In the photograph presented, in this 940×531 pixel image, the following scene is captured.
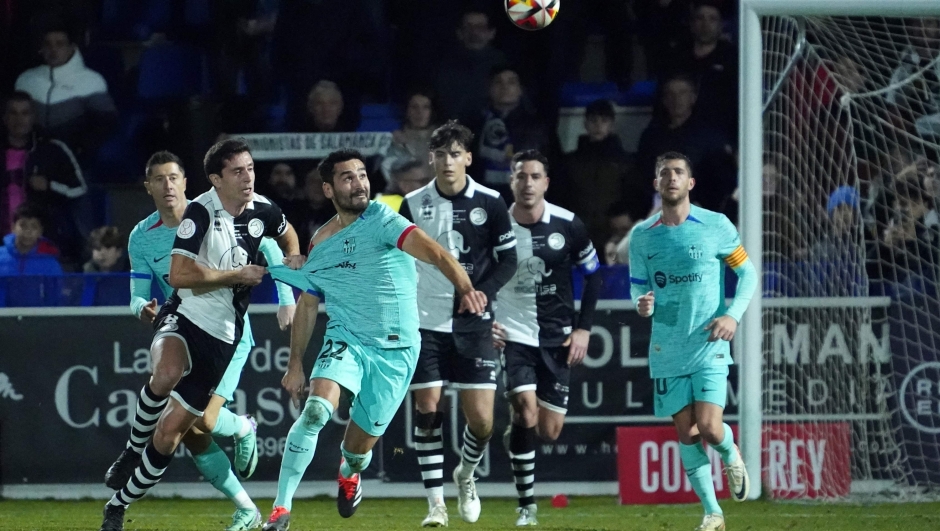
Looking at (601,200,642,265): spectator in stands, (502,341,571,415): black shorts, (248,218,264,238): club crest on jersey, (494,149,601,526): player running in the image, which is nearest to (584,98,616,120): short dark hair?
(601,200,642,265): spectator in stands

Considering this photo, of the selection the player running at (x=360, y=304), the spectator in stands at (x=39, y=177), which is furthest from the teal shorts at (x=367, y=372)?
the spectator in stands at (x=39, y=177)

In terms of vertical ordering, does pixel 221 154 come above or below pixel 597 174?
below

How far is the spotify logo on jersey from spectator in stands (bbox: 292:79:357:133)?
14.8ft

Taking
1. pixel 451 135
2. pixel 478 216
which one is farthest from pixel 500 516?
pixel 451 135

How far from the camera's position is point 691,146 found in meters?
11.2

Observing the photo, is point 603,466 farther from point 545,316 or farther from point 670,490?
point 545,316

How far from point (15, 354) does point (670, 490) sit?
472cm

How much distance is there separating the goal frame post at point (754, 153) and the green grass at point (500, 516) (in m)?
0.50

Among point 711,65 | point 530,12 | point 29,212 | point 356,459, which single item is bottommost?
point 356,459

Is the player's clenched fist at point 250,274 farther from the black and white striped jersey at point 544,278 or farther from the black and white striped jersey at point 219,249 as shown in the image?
the black and white striped jersey at point 544,278

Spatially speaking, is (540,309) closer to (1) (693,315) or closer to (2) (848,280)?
(1) (693,315)

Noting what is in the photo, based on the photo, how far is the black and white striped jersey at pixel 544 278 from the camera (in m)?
8.52

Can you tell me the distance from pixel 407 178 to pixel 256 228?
3.94 metres

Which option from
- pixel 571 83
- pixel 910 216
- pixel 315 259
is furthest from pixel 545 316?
pixel 571 83
